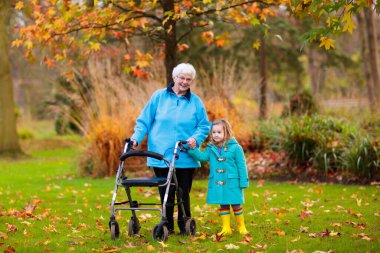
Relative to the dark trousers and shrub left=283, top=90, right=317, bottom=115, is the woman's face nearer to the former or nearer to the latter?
the dark trousers

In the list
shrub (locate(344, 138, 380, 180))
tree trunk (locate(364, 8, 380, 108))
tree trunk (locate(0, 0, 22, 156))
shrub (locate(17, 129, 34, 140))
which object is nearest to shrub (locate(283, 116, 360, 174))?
shrub (locate(344, 138, 380, 180))

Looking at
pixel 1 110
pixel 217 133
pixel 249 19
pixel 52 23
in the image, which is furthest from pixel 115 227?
pixel 1 110

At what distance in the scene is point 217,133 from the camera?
657 cm

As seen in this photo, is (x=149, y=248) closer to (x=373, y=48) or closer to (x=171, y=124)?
(x=171, y=124)

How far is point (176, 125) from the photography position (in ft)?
21.2

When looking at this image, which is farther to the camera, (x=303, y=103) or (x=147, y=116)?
(x=303, y=103)

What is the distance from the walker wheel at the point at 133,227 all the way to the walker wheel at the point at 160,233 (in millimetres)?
389

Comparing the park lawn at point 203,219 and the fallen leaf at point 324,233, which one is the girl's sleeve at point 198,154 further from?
the fallen leaf at point 324,233

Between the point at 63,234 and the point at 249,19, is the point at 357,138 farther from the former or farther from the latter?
the point at 63,234

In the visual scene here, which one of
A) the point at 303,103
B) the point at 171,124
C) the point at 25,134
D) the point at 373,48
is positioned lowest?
the point at 171,124

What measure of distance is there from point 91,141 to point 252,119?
11.7ft

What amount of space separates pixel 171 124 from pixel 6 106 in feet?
46.4

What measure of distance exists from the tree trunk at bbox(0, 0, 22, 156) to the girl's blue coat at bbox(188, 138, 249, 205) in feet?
45.4

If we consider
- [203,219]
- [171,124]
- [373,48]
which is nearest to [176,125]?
[171,124]
